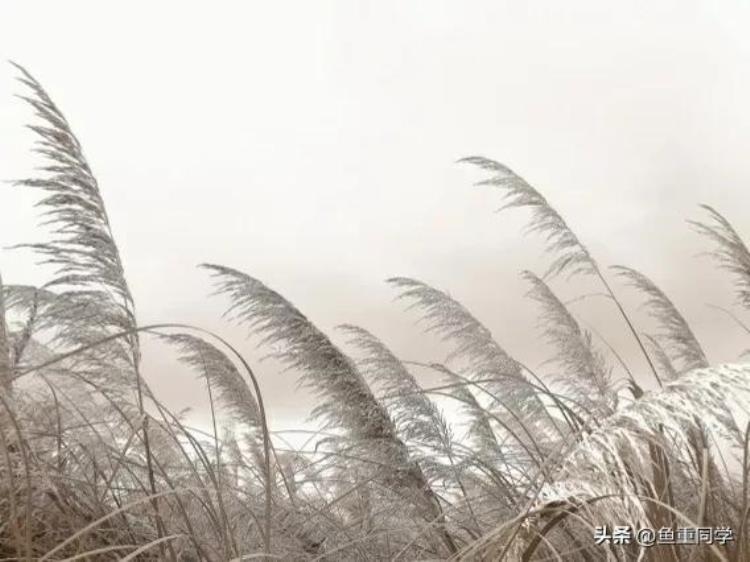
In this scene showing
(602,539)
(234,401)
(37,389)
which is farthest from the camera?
(234,401)

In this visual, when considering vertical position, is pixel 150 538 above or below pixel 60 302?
below

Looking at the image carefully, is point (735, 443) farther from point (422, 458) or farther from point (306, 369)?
point (306, 369)

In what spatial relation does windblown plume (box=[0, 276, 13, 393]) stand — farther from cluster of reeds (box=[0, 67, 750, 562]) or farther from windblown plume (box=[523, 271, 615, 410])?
windblown plume (box=[523, 271, 615, 410])

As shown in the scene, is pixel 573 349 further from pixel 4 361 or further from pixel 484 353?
pixel 4 361

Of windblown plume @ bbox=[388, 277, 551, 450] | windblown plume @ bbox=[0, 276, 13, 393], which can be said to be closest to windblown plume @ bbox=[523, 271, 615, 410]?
windblown plume @ bbox=[388, 277, 551, 450]

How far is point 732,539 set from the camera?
230 cm

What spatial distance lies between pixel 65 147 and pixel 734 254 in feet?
9.69

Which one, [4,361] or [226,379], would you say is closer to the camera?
[4,361]

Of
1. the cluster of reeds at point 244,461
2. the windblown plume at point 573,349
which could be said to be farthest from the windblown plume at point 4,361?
the windblown plume at point 573,349

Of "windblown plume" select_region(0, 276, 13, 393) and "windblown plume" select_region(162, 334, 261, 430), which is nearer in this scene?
"windblown plume" select_region(0, 276, 13, 393)

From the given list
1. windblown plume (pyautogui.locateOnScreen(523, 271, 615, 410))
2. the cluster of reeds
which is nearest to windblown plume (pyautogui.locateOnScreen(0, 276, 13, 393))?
the cluster of reeds

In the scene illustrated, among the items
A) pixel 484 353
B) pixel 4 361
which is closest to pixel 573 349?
pixel 484 353

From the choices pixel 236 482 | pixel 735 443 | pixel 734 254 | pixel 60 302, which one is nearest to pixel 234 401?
pixel 236 482

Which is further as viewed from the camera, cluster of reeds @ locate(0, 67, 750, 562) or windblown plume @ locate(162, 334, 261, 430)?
windblown plume @ locate(162, 334, 261, 430)
